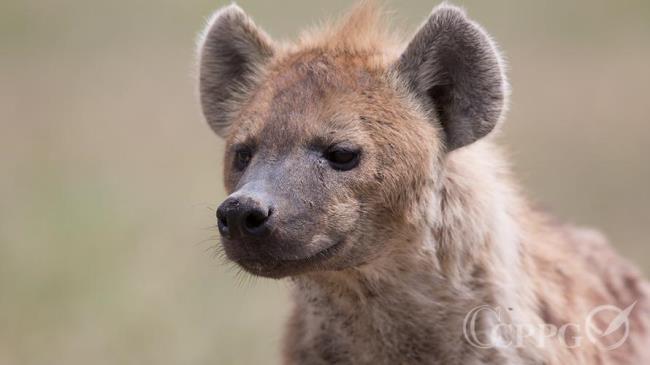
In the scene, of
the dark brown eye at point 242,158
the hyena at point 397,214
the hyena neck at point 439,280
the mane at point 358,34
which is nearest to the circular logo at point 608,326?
the hyena at point 397,214

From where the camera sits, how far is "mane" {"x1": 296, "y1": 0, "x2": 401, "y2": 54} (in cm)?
461

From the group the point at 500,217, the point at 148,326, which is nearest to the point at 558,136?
the point at 148,326

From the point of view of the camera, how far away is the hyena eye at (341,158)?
13.8 feet

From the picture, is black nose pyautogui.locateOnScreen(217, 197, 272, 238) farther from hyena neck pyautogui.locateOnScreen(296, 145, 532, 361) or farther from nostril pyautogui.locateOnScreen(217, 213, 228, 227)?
hyena neck pyautogui.locateOnScreen(296, 145, 532, 361)

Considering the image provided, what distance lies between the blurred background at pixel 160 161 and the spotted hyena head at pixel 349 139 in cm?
78

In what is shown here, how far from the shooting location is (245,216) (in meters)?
3.92

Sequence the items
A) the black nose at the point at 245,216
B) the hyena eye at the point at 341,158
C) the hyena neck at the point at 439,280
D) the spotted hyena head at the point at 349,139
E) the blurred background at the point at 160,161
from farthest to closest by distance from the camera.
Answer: the blurred background at the point at 160,161
the hyena neck at the point at 439,280
the hyena eye at the point at 341,158
the spotted hyena head at the point at 349,139
the black nose at the point at 245,216

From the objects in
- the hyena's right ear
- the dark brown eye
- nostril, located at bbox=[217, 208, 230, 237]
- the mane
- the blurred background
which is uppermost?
the mane

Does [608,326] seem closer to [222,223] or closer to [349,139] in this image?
[349,139]

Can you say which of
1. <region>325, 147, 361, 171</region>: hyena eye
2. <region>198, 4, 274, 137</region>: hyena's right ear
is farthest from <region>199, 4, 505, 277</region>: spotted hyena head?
<region>198, 4, 274, 137</region>: hyena's right ear

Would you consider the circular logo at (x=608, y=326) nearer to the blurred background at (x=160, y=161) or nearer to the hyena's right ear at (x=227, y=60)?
the blurred background at (x=160, y=161)

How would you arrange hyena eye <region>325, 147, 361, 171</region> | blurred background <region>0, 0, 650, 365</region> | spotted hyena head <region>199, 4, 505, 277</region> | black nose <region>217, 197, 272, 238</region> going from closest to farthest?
black nose <region>217, 197, 272, 238</region>, spotted hyena head <region>199, 4, 505, 277</region>, hyena eye <region>325, 147, 361, 171</region>, blurred background <region>0, 0, 650, 365</region>

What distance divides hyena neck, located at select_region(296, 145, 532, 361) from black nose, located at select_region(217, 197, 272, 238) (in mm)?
467

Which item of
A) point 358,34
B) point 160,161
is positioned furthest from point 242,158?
point 160,161
